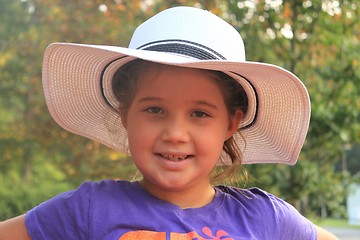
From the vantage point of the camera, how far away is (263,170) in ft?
16.1

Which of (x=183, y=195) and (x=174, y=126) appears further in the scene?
(x=183, y=195)

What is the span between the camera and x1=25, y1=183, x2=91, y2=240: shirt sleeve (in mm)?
2068

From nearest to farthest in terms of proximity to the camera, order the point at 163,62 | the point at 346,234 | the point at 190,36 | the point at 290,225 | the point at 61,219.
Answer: the point at 163,62, the point at 61,219, the point at 190,36, the point at 290,225, the point at 346,234

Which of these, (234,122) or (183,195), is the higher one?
(234,122)

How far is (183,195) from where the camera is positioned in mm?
2250

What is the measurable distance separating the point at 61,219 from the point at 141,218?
0.76ft

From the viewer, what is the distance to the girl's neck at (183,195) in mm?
2234

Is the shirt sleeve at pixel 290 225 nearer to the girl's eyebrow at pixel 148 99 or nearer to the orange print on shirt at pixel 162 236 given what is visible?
the orange print on shirt at pixel 162 236

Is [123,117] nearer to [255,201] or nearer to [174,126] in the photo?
[174,126]

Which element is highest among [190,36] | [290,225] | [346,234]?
[190,36]

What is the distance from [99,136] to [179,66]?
561 millimetres

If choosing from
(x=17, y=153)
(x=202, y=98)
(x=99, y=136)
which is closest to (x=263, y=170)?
(x=99, y=136)

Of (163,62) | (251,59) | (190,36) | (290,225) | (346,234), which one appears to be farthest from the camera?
(346,234)

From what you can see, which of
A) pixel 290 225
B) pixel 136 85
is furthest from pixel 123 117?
pixel 290 225
